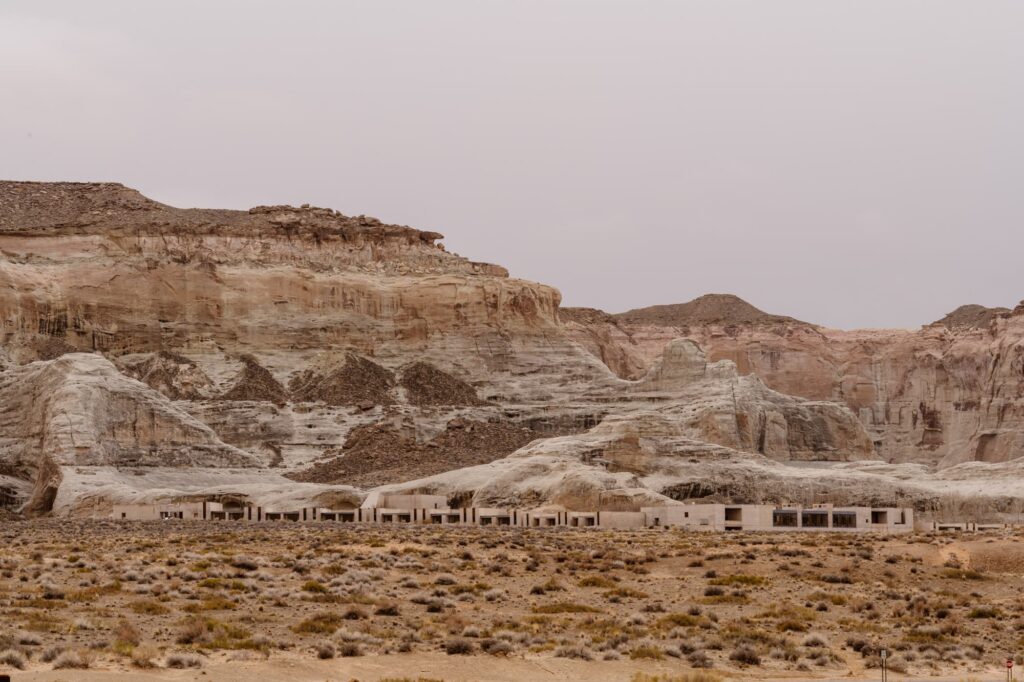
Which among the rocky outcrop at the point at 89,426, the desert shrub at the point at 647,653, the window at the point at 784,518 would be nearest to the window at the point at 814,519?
the window at the point at 784,518

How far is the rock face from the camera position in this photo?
124 m

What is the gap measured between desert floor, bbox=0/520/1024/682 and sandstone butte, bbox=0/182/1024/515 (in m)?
26.8

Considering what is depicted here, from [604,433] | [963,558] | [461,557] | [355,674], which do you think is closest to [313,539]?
[461,557]

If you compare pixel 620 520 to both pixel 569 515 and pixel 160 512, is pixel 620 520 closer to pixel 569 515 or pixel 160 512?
pixel 569 515

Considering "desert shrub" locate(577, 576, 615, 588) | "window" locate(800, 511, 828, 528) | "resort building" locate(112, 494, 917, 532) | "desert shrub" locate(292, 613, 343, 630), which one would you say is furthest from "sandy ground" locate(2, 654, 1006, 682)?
"window" locate(800, 511, 828, 528)

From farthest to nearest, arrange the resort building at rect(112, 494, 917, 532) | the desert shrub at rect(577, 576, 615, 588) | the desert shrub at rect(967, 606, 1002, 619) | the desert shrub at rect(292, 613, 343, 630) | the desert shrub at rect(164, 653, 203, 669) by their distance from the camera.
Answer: the resort building at rect(112, 494, 917, 532)
the desert shrub at rect(577, 576, 615, 588)
the desert shrub at rect(967, 606, 1002, 619)
the desert shrub at rect(292, 613, 343, 630)
the desert shrub at rect(164, 653, 203, 669)

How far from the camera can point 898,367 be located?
468ft

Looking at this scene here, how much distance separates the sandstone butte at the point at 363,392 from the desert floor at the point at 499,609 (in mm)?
26828

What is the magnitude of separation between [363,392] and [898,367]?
59.1m

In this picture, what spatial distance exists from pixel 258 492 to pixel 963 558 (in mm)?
43858

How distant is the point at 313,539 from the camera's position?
51406mm

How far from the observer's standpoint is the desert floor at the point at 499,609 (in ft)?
86.4

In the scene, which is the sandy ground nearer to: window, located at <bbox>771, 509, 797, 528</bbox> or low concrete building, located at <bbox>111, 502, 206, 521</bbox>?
window, located at <bbox>771, 509, 797, 528</bbox>

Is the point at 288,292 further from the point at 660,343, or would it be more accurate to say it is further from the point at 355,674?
the point at 355,674
